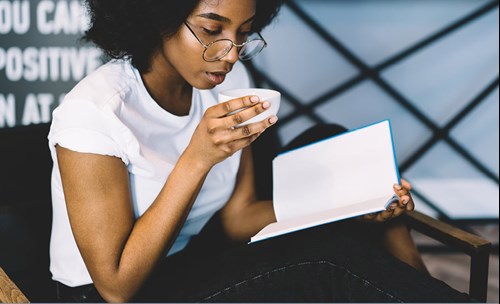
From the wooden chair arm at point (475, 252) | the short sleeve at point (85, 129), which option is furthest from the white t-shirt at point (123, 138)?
the wooden chair arm at point (475, 252)

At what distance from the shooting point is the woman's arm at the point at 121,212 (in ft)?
2.52

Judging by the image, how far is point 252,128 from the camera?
71 cm

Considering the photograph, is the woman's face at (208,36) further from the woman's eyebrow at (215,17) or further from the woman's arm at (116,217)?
the woman's arm at (116,217)

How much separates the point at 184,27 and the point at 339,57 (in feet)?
3.30

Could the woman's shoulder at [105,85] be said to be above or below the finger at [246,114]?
above

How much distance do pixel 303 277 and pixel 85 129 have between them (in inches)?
12.8

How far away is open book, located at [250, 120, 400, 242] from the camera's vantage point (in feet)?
2.70

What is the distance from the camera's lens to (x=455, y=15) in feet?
5.77

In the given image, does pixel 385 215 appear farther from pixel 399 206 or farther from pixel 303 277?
pixel 303 277

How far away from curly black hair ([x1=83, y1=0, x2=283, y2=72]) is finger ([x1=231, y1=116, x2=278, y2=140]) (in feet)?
0.66

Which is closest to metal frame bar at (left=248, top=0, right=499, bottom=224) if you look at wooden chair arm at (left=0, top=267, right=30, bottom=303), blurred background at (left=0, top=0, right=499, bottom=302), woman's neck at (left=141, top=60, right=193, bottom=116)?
blurred background at (left=0, top=0, right=499, bottom=302)

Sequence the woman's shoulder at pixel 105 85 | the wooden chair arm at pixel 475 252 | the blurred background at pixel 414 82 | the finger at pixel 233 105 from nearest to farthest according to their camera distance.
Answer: the finger at pixel 233 105 < the woman's shoulder at pixel 105 85 < the wooden chair arm at pixel 475 252 < the blurred background at pixel 414 82

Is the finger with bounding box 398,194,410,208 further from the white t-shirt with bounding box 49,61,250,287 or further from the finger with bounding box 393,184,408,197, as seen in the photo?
the white t-shirt with bounding box 49,61,250,287

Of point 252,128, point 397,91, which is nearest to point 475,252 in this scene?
point 252,128
